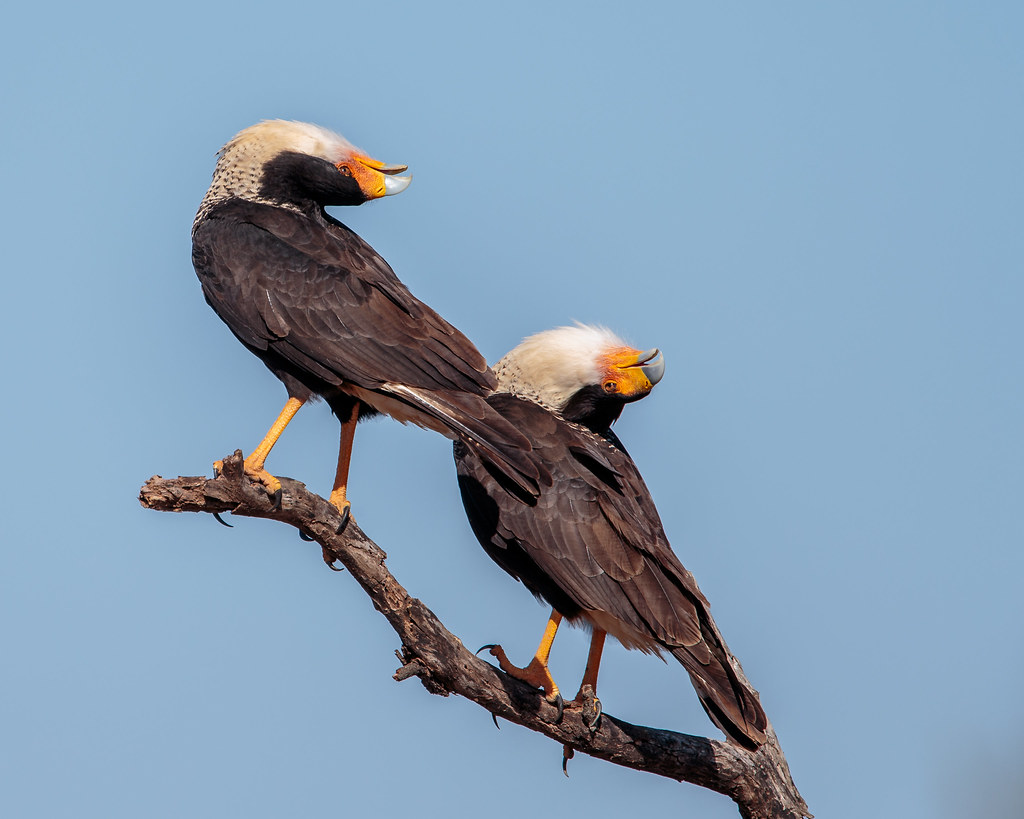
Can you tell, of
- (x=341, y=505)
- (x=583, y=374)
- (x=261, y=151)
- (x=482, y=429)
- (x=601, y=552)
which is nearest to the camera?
(x=482, y=429)

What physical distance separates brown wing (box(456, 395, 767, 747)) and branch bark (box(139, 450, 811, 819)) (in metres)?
0.38

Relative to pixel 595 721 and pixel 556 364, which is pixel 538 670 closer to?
pixel 595 721

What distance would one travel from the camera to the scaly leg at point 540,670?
19.4ft

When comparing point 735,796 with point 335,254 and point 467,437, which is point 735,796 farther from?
point 335,254

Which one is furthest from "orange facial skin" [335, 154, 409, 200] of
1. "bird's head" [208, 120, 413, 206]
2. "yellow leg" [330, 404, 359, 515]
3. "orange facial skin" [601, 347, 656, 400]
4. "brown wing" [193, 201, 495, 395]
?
"orange facial skin" [601, 347, 656, 400]

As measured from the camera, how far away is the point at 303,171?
639cm

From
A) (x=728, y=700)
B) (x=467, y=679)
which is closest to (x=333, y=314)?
(x=467, y=679)

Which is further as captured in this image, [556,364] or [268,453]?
[556,364]

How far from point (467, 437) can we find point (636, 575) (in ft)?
4.02

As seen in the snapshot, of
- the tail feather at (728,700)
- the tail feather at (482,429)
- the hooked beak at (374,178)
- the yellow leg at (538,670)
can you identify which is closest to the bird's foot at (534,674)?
the yellow leg at (538,670)

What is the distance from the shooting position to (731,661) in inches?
236

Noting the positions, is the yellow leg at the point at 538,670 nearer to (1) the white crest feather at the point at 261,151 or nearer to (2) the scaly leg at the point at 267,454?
(2) the scaly leg at the point at 267,454

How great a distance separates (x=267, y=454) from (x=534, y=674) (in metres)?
1.81

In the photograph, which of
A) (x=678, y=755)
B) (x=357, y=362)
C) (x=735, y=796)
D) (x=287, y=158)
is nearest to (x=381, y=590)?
(x=357, y=362)
